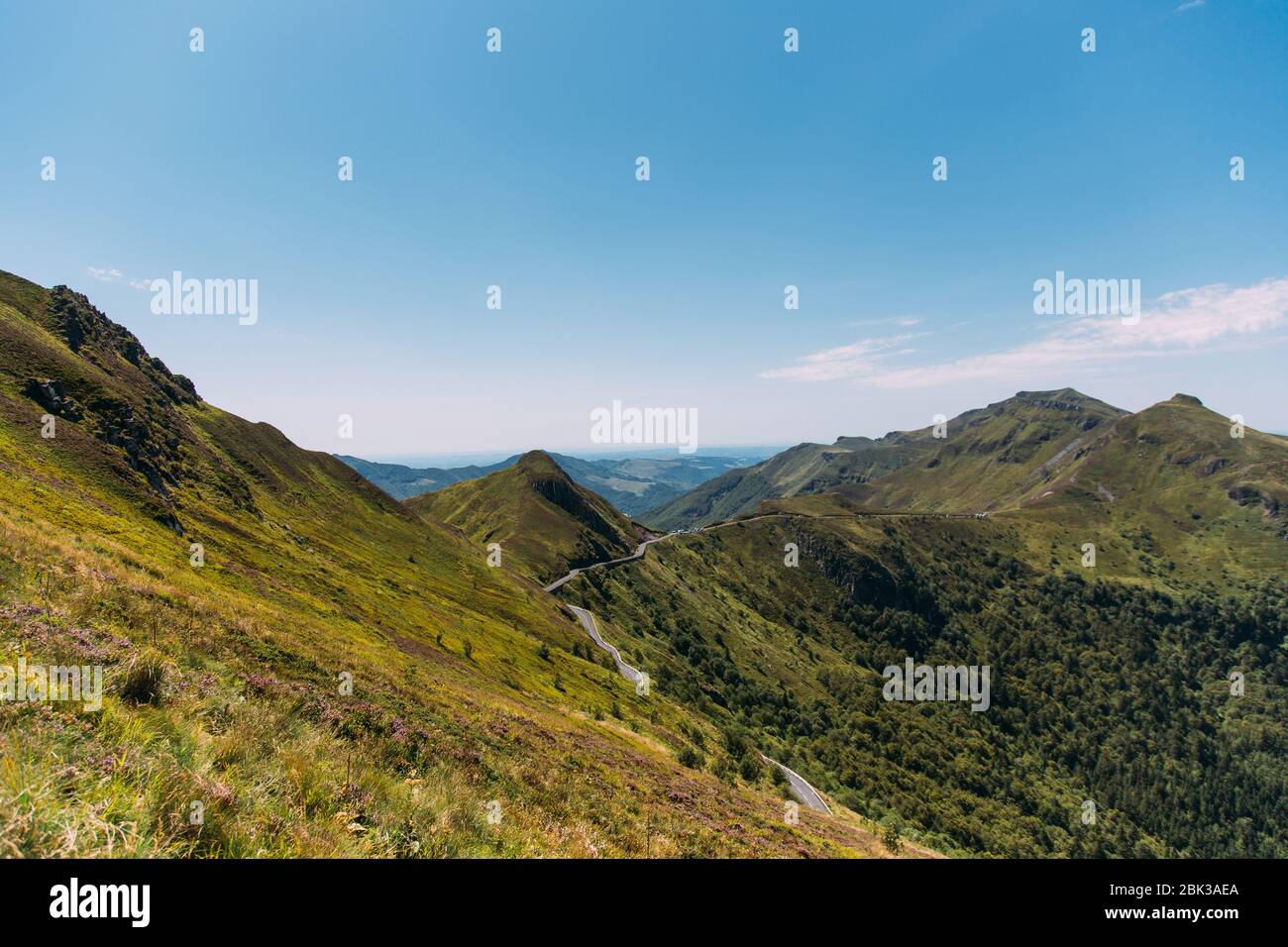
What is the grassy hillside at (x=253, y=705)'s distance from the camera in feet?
18.3

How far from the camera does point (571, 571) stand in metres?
157

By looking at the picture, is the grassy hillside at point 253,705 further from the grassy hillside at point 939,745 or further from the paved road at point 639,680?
the grassy hillside at point 939,745

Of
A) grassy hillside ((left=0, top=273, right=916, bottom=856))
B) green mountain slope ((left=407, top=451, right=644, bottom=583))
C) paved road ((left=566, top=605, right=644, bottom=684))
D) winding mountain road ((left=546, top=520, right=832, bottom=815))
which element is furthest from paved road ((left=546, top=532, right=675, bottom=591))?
grassy hillside ((left=0, top=273, right=916, bottom=856))

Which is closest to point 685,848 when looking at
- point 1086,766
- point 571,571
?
point 571,571

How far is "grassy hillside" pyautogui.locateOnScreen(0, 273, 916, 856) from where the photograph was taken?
18.3ft

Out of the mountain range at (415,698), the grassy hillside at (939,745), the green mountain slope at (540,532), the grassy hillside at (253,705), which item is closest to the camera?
the grassy hillside at (253,705)

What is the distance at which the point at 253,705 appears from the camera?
11.7 meters

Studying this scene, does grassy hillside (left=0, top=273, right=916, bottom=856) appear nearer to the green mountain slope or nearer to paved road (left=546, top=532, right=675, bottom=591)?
paved road (left=546, top=532, right=675, bottom=591)

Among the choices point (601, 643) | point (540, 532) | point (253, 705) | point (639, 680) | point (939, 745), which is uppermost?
point (253, 705)

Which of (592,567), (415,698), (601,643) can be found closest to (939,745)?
(601,643)

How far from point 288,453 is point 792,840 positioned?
444ft

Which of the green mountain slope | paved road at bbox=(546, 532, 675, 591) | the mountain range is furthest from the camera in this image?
the green mountain slope

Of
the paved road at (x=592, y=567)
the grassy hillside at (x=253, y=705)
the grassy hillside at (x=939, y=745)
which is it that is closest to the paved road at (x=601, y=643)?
the grassy hillside at (x=939, y=745)

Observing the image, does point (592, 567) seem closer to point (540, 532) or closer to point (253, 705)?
point (540, 532)
